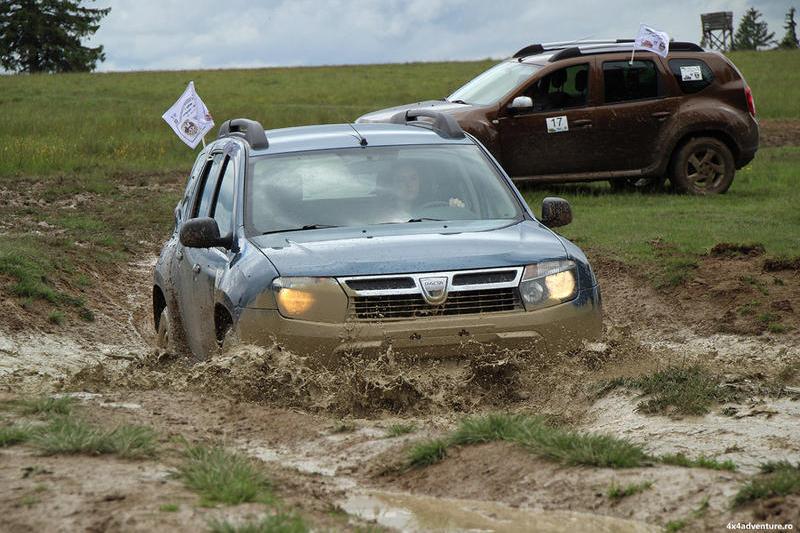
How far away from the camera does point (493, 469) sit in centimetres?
527

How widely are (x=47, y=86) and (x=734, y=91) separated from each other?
33.4m

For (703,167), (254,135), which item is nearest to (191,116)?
(703,167)

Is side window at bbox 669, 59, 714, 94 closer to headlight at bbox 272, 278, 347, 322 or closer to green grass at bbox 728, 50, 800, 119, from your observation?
headlight at bbox 272, 278, 347, 322

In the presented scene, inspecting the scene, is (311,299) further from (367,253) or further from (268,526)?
(268,526)

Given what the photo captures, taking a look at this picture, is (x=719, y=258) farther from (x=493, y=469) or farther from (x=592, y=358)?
(x=493, y=469)

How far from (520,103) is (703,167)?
3011 millimetres

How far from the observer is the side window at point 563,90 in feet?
61.5

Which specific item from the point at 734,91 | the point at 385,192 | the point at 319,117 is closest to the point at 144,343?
the point at 385,192

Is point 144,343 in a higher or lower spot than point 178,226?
lower

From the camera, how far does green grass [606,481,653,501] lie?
4.81 metres

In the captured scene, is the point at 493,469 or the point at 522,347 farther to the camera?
the point at 522,347

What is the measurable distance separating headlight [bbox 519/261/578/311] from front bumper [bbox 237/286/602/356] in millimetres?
50

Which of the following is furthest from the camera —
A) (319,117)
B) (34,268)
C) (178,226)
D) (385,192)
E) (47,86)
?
(47,86)

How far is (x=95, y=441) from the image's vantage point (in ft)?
17.3
